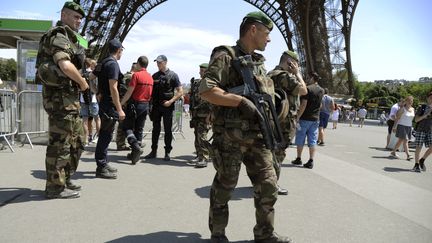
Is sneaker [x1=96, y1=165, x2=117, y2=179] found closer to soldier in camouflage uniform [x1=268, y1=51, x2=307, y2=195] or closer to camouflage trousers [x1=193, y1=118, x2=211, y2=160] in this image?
camouflage trousers [x1=193, y1=118, x2=211, y2=160]

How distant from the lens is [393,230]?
4.03 m

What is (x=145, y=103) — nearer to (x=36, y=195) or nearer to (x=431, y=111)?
(x=36, y=195)

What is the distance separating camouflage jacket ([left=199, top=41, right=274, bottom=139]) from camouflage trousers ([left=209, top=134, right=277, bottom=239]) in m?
0.11

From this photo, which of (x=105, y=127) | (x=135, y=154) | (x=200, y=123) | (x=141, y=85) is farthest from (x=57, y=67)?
(x=200, y=123)

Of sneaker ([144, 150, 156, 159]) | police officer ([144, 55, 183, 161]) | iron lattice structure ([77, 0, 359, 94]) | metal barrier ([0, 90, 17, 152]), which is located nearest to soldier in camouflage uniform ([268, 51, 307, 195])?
police officer ([144, 55, 183, 161])

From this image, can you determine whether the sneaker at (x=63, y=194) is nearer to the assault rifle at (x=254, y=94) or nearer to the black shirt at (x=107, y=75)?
the black shirt at (x=107, y=75)

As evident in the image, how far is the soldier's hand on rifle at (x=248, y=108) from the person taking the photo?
3.05 m

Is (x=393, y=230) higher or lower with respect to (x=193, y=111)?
lower

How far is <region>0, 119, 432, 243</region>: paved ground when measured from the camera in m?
3.65

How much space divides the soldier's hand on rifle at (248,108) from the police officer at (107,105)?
9.61 feet

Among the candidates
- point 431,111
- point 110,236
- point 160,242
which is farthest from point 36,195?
point 431,111

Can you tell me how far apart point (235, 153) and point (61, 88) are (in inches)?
94.6

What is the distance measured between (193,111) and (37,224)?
13.7 ft

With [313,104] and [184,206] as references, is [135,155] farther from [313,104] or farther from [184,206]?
[313,104]
